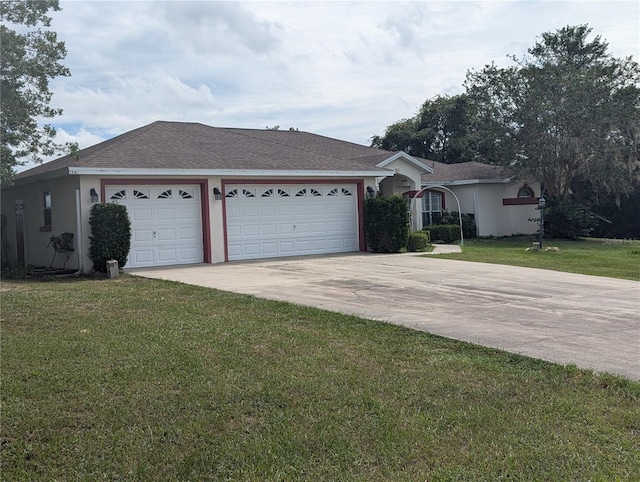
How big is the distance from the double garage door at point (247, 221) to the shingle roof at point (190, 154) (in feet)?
2.17

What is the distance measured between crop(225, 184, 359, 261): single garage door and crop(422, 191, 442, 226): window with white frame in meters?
7.50

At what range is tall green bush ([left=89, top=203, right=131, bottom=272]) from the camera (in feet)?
46.6

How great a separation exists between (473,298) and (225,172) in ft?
28.3

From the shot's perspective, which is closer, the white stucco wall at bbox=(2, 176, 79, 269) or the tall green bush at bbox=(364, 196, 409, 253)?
the white stucco wall at bbox=(2, 176, 79, 269)

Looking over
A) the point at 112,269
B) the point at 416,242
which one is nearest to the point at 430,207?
the point at 416,242

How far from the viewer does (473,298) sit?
9930mm

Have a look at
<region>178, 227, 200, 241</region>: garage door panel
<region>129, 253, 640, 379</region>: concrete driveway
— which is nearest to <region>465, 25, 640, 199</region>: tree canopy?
<region>129, 253, 640, 379</region>: concrete driveway

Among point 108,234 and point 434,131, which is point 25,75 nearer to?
point 108,234

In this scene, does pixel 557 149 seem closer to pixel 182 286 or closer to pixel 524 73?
pixel 524 73

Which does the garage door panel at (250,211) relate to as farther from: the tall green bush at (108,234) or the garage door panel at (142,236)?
the tall green bush at (108,234)

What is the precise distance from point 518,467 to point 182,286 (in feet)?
28.5

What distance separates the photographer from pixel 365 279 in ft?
40.9

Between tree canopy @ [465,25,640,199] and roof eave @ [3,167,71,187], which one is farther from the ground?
tree canopy @ [465,25,640,199]

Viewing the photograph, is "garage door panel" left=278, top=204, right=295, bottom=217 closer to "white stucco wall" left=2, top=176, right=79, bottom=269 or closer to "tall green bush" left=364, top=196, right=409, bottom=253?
"tall green bush" left=364, top=196, right=409, bottom=253
